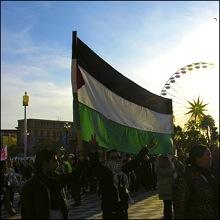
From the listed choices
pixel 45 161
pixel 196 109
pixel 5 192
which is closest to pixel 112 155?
pixel 45 161

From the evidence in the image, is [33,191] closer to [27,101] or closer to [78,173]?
[78,173]

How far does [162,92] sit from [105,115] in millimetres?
26538

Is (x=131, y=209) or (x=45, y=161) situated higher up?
(x=45, y=161)

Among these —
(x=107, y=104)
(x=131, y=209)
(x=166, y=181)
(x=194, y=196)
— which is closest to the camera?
(x=194, y=196)

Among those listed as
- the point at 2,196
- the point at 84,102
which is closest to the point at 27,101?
the point at 2,196

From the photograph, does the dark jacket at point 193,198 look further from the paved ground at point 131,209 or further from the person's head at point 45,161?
the paved ground at point 131,209

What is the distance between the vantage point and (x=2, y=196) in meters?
16.6

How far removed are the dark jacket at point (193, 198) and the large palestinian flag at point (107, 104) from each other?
2.94 meters

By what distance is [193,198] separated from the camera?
5.44 meters

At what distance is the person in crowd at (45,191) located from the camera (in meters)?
5.22

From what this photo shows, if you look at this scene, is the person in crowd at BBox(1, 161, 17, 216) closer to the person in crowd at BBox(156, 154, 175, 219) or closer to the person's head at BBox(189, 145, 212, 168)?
the person in crowd at BBox(156, 154, 175, 219)

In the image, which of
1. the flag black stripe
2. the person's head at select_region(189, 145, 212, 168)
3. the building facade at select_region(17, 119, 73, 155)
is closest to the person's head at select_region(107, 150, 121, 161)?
the flag black stripe

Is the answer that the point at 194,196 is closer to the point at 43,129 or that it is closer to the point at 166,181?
the point at 166,181

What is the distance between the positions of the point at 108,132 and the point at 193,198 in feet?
13.1
